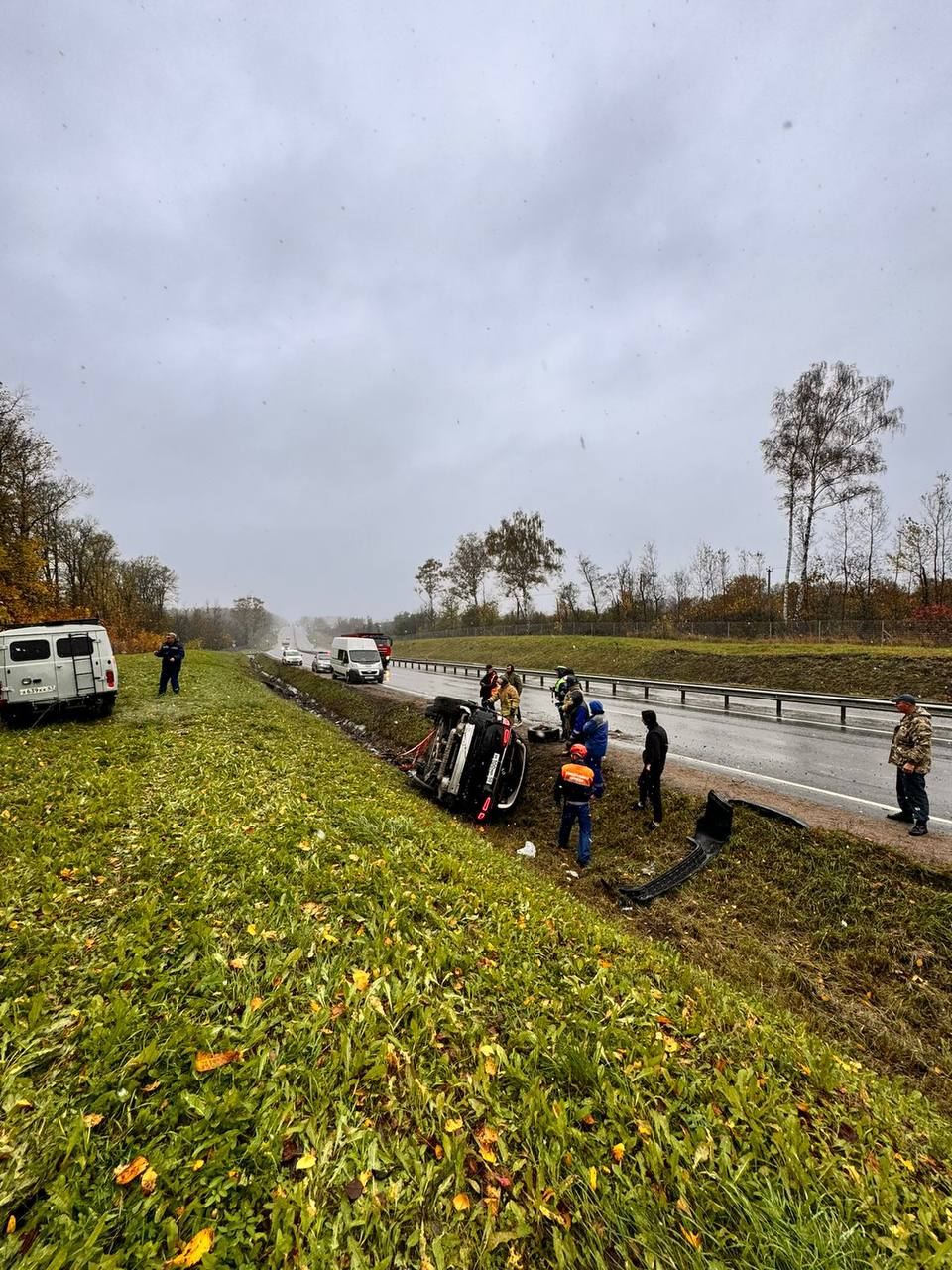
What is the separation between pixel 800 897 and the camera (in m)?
6.00

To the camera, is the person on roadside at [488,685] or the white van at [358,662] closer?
the person on roadside at [488,685]

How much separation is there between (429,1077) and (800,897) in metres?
5.29

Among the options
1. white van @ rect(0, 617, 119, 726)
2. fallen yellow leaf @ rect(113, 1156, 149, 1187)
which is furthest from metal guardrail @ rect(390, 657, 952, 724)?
white van @ rect(0, 617, 119, 726)

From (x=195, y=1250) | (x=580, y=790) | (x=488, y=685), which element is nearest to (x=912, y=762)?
(x=580, y=790)

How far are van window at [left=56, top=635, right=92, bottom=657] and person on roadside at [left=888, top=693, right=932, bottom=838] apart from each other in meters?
15.1

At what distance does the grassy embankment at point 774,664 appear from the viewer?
59.6ft

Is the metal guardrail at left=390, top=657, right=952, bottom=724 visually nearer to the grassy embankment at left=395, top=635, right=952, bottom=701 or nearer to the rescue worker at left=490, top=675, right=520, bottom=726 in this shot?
the grassy embankment at left=395, top=635, right=952, bottom=701

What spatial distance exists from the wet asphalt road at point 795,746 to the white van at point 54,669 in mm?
11350

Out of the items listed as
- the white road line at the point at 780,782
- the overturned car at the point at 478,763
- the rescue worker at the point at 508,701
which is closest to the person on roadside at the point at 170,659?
the overturned car at the point at 478,763

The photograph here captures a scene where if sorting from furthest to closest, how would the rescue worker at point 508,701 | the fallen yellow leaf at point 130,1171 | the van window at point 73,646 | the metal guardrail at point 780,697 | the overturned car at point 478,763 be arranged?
the metal guardrail at point 780,697
the rescue worker at point 508,701
the van window at point 73,646
the overturned car at point 478,763
the fallen yellow leaf at point 130,1171

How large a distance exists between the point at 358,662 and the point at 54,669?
16.9 m

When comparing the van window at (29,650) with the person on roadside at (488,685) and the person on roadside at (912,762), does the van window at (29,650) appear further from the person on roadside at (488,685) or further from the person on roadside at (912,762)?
the person on roadside at (912,762)

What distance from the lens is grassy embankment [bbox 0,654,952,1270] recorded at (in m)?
2.20

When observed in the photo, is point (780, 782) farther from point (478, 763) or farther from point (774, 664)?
point (774, 664)
